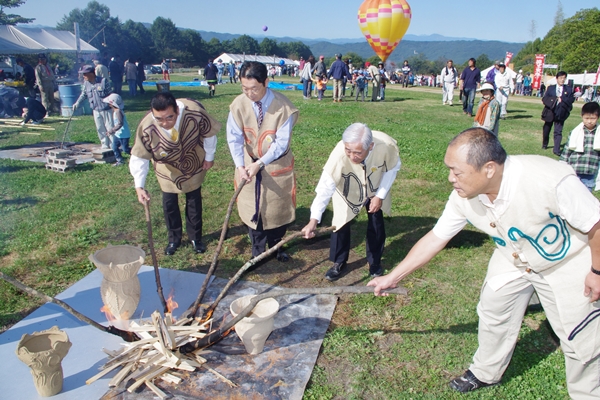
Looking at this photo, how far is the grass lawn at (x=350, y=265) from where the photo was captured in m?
3.32

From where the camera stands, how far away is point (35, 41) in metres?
19.7

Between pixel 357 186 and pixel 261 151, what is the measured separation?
102 cm

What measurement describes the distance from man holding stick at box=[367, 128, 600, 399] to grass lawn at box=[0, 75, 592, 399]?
2.38 feet

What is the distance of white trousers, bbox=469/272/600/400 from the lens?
8.67 ft

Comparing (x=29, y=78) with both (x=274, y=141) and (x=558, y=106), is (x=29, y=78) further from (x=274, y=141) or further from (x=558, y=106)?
(x=558, y=106)

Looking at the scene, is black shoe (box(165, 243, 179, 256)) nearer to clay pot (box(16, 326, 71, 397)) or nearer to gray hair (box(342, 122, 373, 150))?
clay pot (box(16, 326, 71, 397))

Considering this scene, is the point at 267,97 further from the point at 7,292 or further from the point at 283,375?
the point at 7,292

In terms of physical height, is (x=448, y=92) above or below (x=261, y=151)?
above

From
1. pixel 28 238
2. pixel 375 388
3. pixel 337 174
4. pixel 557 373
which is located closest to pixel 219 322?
pixel 375 388

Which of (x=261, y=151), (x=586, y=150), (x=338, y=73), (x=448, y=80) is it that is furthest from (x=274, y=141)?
(x=448, y=80)

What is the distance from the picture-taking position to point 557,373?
3355 millimetres

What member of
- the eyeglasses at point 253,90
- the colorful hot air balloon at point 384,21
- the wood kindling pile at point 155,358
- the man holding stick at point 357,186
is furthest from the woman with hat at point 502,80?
the wood kindling pile at point 155,358

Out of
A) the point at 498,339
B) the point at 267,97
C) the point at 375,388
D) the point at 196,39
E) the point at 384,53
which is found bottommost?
the point at 375,388

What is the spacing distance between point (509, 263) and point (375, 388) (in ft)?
4.26
